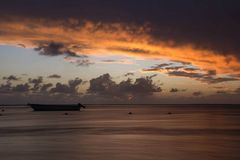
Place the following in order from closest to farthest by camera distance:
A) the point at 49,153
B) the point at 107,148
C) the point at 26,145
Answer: the point at 49,153
the point at 107,148
the point at 26,145

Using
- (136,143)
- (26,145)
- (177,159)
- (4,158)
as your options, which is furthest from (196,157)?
(26,145)

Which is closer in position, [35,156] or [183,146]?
[35,156]

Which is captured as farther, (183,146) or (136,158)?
(183,146)

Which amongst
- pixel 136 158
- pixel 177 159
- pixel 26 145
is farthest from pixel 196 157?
pixel 26 145

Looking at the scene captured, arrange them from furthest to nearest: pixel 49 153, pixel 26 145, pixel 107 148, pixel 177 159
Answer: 1. pixel 26 145
2. pixel 107 148
3. pixel 49 153
4. pixel 177 159

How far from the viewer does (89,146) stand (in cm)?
4656

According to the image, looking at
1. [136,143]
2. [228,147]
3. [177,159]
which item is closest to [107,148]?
[136,143]

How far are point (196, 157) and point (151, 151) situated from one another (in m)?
6.02

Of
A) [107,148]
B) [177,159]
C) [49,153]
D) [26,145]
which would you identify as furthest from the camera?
[26,145]

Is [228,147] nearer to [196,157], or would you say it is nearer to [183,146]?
[183,146]

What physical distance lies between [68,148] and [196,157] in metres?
15.3

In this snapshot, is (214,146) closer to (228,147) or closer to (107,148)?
(228,147)

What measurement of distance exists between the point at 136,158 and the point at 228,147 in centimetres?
1354

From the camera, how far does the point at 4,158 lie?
37000 mm
